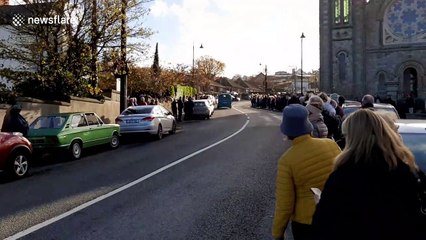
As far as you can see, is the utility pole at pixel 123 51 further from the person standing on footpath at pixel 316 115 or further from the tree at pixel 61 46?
the person standing on footpath at pixel 316 115

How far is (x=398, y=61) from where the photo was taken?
48.9m

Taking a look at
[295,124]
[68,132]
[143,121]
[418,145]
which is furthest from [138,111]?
[295,124]

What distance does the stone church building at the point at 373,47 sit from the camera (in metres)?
48.4

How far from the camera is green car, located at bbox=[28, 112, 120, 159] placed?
526 inches

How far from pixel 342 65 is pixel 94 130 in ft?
136

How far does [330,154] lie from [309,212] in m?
0.46

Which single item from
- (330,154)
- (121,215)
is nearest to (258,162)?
(121,215)

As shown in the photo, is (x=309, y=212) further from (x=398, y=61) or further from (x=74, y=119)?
(x=398, y=61)

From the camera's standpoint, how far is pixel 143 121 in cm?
1880

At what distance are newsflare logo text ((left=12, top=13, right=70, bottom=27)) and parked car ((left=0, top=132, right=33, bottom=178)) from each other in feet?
33.3

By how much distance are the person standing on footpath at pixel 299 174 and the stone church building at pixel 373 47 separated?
157 feet

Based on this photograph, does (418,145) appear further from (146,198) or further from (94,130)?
(94,130)

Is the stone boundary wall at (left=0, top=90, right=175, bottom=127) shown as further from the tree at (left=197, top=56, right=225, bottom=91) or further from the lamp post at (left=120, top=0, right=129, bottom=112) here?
the tree at (left=197, top=56, right=225, bottom=91)

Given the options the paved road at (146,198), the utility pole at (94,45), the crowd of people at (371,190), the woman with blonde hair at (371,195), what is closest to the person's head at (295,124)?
the crowd of people at (371,190)
